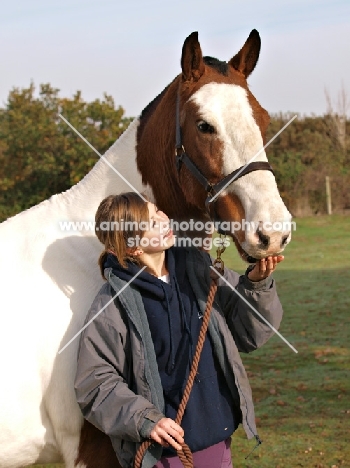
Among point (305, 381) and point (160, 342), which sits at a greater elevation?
point (160, 342)

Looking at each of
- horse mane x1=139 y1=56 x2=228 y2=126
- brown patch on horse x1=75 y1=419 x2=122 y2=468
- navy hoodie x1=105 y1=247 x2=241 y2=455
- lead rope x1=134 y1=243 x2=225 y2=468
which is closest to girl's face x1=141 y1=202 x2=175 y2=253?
navy hoodie x1=105 y1=247 x2=241 y2=455

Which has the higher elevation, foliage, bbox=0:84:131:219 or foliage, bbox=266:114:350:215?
foliage, bbox=0:84:131:219

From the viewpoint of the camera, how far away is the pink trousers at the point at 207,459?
100.0 inches

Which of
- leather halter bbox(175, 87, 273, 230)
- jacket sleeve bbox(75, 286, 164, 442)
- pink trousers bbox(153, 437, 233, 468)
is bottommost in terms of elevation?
pink trousers bbox(153, 437, 233, 468)

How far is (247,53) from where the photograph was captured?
9.39ft

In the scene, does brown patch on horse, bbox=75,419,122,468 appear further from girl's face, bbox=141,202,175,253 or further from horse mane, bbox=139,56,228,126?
horse mane, bbox=139,56,228,126

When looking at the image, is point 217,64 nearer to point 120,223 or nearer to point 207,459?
point 120,223

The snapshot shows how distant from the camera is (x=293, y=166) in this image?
21516mm

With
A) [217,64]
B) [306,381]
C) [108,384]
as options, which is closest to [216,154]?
[217,64]

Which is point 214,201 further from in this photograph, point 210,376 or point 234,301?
point 210,376

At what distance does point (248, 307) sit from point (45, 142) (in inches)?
643

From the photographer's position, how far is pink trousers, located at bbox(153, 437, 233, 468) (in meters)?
2.54

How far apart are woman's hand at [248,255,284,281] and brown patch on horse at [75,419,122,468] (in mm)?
921

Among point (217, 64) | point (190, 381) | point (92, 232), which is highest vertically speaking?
point (217, 64)
